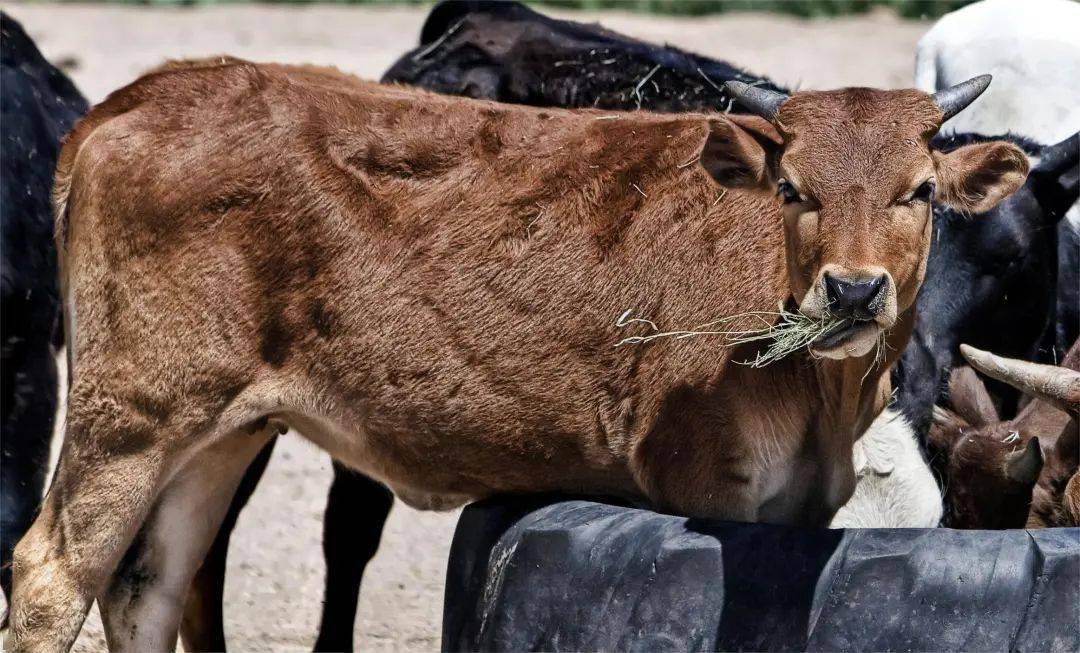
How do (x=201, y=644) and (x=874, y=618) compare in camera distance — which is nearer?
(x=874, y=618)

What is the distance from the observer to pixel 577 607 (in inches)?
159

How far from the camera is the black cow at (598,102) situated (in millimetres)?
5934

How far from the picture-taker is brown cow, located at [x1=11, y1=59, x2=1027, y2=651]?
15.0 feet

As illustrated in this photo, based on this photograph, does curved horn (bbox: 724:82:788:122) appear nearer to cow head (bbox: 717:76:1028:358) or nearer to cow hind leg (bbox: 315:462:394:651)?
cow head (bbox: 717:76:1028:358)

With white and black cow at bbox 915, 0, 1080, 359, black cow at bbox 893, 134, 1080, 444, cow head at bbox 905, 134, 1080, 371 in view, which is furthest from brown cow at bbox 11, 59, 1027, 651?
white and black cow at bbox 915, 0, 1080, 359

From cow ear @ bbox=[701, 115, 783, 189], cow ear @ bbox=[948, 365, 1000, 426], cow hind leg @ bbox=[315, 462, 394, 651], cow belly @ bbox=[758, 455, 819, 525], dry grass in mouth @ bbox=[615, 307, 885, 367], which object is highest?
cow ear @ bbox=[701, 115, 783, 189]

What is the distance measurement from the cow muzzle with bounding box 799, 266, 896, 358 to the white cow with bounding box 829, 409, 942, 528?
1.69m

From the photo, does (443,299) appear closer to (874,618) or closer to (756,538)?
(756,538)

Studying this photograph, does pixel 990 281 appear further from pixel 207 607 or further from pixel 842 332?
pixel 207 607

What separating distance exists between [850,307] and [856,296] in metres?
0.04

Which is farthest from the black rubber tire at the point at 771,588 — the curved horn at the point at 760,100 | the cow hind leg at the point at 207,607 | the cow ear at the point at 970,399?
the cow hind leg at the point at 207,607

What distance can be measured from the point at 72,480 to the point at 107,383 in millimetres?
324

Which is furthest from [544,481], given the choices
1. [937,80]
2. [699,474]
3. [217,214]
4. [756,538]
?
[937,80]

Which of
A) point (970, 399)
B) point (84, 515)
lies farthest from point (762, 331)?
point (84, 515)
